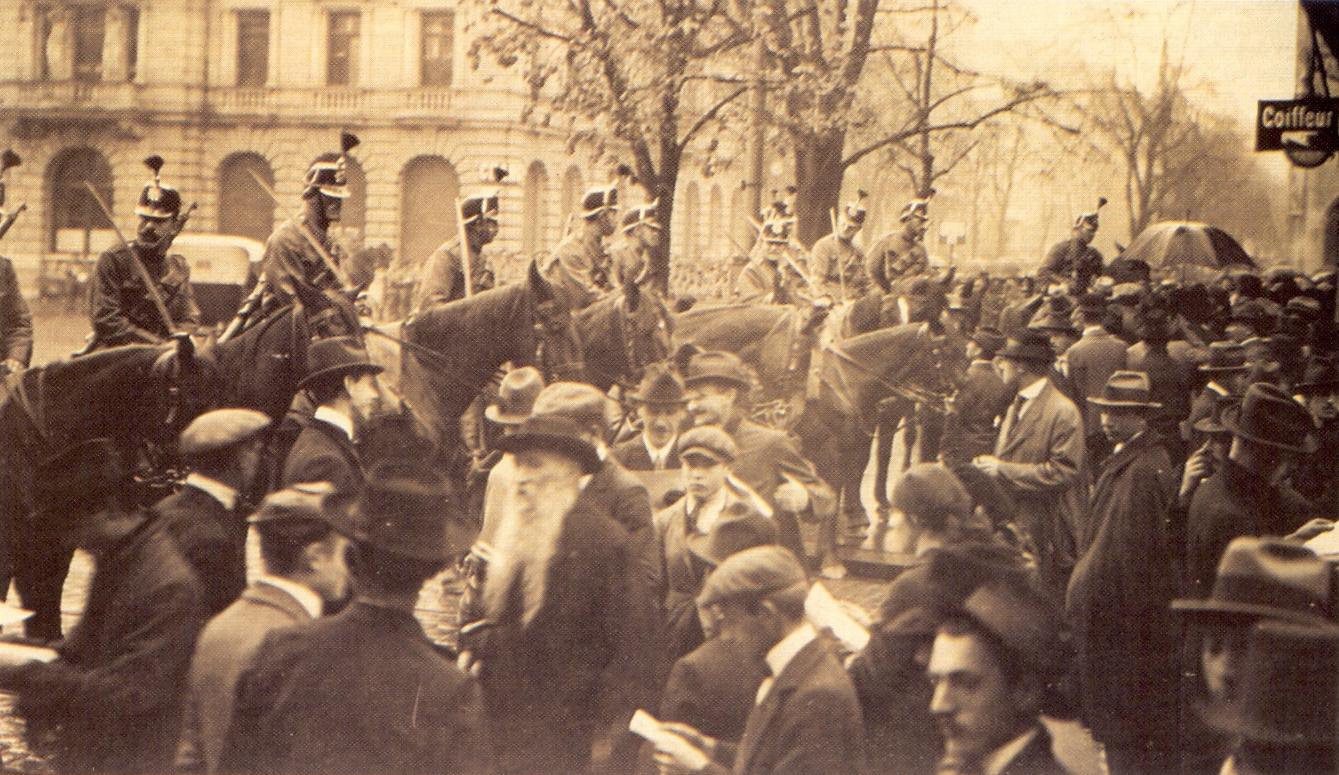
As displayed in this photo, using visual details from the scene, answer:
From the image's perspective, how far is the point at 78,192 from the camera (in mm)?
7746

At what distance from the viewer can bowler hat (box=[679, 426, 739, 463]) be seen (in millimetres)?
6758

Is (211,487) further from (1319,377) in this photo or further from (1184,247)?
(1319,377)

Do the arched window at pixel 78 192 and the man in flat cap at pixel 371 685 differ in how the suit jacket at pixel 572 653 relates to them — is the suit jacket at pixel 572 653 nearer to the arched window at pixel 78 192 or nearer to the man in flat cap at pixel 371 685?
the man in flat cap at pixel 371 685

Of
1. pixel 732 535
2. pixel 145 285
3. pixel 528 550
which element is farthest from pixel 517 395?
pixel 145 285

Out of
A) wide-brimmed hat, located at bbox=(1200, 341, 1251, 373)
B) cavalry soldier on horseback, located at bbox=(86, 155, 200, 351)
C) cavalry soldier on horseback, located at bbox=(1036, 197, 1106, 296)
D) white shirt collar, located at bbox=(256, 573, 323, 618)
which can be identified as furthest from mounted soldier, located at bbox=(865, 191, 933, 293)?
white shirt collar, located at bbox=(256, 573, 323, 618)

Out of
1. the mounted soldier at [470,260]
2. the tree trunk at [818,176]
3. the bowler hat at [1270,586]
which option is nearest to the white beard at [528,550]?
the mounted soldier at [470,260]

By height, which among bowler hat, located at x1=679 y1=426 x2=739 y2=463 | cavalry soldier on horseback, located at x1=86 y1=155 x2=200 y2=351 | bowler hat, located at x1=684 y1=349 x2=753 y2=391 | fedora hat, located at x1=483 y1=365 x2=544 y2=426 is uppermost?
cavalry soldier on horseback, located at x1=86 y1=155 x2=200 y2=351

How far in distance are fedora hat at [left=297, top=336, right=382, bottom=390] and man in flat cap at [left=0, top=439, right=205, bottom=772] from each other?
3.06 feet

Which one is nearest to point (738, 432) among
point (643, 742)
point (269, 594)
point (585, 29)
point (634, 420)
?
point (634, 420)

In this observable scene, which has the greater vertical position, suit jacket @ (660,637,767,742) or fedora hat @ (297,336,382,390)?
fedora hat @ (297,336,382,390)

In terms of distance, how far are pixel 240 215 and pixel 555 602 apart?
8.93 feet

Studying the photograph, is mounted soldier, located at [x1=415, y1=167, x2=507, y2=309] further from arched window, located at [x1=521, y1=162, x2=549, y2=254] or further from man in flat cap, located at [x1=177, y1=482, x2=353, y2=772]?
man in flat cap, located at [x1=177, y1=482, x2=353, y2=772]

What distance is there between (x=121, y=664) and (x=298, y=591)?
979 millimetres

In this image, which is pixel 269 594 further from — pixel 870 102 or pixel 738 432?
pixel 870 102
